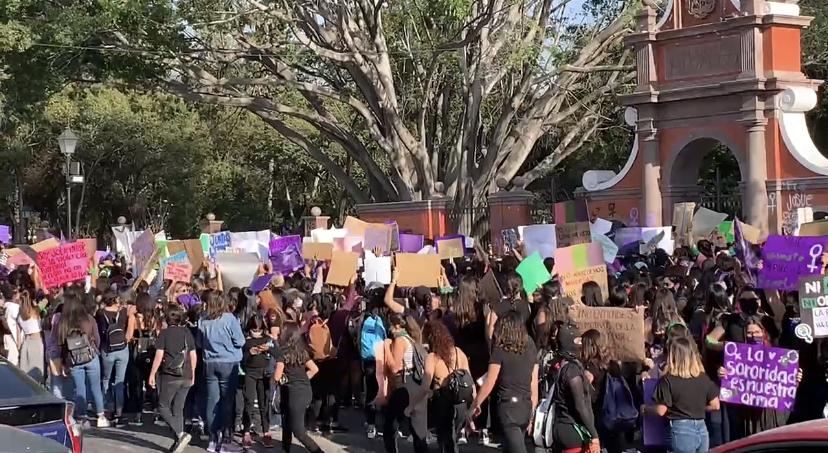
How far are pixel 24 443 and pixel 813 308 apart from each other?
18.0 feet

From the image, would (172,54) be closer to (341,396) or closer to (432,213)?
(432,213)

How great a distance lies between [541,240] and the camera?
1662 centimetres

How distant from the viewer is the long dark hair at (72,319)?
509 inches

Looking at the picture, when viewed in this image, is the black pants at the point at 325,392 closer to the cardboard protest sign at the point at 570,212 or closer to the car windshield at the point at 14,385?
the car windshield at the point at 14,385

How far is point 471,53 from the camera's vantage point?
28.0 meters

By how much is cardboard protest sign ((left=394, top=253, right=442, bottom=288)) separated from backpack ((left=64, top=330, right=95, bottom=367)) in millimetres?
3484

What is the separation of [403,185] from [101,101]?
70.2 ft

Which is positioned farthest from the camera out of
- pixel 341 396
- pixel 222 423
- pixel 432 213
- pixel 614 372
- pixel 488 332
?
pixel 432 213

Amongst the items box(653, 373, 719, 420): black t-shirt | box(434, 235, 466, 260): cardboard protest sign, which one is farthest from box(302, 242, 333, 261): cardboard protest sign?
box(653, 373, 719, 420): black t-shirt

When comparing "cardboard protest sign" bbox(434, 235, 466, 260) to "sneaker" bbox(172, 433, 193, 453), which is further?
"cardboard protest sign" bbox(434, 235, 466, 260)

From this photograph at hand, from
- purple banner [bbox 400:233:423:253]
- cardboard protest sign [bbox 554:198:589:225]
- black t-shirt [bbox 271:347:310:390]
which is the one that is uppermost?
cardboard protest sign [bbox 554:198:589:225]

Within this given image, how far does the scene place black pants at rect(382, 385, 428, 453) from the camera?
10.4m

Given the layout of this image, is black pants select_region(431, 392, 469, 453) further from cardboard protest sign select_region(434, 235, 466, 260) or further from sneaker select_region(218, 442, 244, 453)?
cardboard protest sign select_region(434, 235, 466, 260)

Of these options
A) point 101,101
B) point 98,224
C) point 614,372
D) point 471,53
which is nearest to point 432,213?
point 471,53
